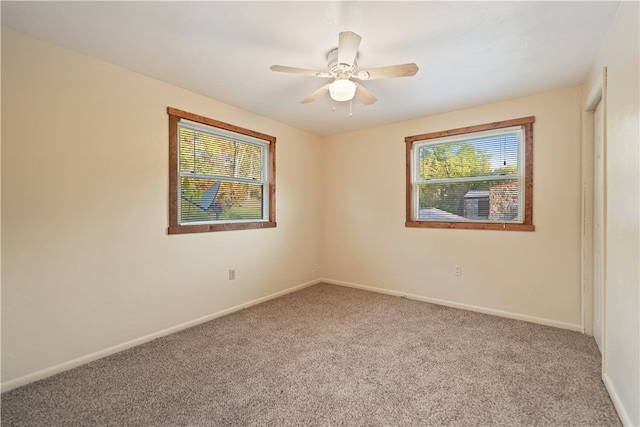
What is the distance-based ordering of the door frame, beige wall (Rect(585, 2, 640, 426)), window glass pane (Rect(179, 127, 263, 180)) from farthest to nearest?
window glass pane (Rect(179, 127, 263, 180)) → the door frame → beige wall (Rect(585, 2, 640, 426))

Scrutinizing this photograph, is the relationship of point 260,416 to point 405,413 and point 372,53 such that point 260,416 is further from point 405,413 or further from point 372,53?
point 372,53

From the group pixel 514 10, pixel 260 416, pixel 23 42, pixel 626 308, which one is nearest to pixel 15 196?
pixel 23 42

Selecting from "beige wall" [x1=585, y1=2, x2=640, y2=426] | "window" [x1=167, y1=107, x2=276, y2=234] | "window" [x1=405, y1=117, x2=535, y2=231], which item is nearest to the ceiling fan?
"beige wall" [x1=585, y1=2, x2=640, y2=426]

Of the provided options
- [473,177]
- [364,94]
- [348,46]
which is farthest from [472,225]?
[348,46]

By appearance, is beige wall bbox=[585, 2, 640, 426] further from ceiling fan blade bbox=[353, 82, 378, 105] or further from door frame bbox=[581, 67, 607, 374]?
ceiling fan blade bbox=[353, 82, 378, 105]

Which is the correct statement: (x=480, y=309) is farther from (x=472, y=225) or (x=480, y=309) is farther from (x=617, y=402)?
(x=617, y=402)

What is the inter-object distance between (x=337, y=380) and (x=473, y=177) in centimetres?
266

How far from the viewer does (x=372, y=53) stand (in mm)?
2115

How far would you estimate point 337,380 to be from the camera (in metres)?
1.93

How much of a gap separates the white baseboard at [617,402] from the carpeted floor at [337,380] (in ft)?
0.12

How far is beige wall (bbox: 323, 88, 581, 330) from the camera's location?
108 inches

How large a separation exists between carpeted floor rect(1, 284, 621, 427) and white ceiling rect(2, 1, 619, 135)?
2.32m

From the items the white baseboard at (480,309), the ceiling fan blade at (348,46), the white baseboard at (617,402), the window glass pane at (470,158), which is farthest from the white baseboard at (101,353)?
the white baseboard at (617,402)

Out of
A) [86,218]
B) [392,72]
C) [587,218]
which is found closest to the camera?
[392,72]
